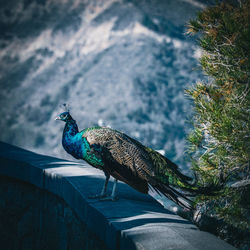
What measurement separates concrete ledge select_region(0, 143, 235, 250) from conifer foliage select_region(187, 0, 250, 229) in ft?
2.57

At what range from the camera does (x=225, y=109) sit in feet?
11.1

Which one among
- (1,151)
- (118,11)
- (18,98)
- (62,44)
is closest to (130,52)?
(118,11)

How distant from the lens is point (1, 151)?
5.07m

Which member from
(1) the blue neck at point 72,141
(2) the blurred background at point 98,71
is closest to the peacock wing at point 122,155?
(1) the blue neck at point 72,141

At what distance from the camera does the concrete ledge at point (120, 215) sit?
211 cm

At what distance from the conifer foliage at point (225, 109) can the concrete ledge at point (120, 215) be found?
0.78m

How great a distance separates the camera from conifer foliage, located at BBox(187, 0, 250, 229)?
3.27 m

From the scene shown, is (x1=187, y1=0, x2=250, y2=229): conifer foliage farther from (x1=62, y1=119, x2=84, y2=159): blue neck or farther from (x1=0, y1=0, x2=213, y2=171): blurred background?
(x1=0, y1=0, x2=213, y2=171): blurred background

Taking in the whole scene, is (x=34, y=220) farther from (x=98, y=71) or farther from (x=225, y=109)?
(x=98, y=71)

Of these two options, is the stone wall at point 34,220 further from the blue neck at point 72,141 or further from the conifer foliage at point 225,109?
the conifer foliage at point 225,109

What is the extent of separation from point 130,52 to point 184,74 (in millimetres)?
12396

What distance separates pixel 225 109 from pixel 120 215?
1699mm

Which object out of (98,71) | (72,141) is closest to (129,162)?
(72,141)

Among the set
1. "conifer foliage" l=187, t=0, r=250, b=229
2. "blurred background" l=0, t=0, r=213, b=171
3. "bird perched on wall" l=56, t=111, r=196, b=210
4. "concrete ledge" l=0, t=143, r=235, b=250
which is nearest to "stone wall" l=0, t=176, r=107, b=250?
"concrete ledge" l=0, t=143, r=235, b=250
